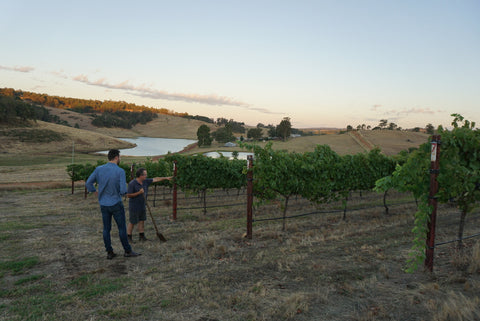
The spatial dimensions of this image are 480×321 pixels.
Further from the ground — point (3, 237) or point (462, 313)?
point (462, 313)

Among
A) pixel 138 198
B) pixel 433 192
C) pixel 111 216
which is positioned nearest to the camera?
pixel 433 192

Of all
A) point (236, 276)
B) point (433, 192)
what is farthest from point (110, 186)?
point (433, 192)

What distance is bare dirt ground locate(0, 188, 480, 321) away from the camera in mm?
4383

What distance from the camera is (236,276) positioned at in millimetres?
5754

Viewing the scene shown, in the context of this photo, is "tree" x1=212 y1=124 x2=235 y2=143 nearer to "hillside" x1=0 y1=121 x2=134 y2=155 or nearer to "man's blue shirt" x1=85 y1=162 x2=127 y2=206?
"hillside" x1=0 y1=121 x2=134 y2=155

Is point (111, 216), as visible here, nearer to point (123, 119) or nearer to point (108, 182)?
point (108, 182)

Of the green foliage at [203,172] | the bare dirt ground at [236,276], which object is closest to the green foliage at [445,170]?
the bare dirt ground at [236,276]

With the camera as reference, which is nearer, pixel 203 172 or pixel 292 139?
pixel 203 172

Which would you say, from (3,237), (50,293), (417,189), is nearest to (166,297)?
(50,293)

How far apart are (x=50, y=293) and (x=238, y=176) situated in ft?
36.6

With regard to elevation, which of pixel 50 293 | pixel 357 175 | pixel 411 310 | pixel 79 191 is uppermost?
pixel 357 175

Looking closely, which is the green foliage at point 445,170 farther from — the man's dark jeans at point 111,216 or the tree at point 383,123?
the tree at point 383,123

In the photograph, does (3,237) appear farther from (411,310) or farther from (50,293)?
(411,310)

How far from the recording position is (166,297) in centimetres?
486
